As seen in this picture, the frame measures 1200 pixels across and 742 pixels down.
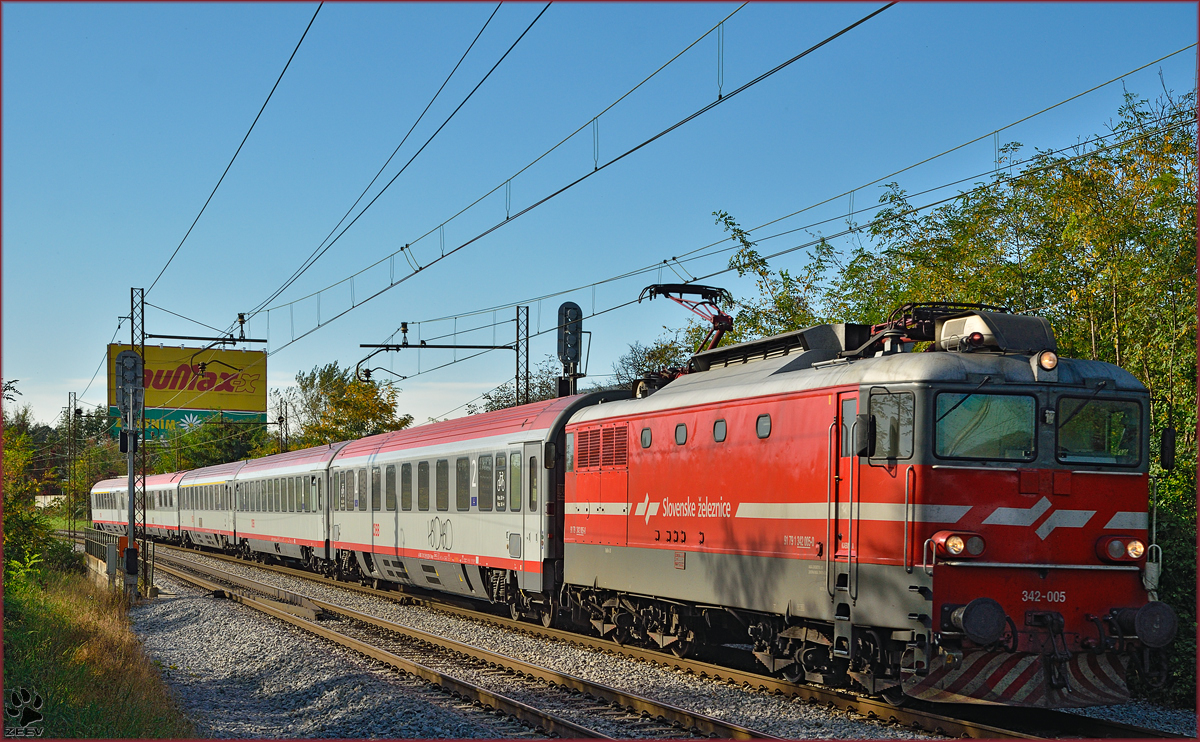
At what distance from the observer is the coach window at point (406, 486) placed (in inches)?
886

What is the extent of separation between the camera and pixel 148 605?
958 inches

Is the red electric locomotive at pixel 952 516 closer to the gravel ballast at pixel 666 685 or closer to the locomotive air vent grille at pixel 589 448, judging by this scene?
the gravel ballast at pixel 666 685

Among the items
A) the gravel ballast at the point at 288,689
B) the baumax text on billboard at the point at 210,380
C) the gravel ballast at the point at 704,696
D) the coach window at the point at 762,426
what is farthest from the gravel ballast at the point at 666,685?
the baumax text on billboard at the point at 210,380

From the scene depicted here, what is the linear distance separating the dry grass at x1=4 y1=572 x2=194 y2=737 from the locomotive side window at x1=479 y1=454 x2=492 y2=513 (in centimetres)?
582

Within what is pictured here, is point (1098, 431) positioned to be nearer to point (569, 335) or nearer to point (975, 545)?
point (975, 545)

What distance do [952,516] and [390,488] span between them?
1616 centimetres

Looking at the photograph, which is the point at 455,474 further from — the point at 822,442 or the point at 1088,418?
the point at 1088,418

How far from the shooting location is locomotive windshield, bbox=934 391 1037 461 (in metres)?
9.73

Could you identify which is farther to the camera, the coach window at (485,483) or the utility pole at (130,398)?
the utility pole at (130,398)

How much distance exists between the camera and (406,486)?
2277 centimetres

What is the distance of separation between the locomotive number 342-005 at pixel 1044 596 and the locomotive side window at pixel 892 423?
5.10 feet

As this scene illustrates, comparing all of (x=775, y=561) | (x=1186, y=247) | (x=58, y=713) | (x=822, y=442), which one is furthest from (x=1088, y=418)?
(x=58, y=713)

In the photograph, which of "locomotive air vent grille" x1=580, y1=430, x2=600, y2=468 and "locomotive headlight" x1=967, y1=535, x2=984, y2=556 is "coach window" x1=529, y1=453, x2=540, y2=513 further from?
"locomotive headlight" x1=967, y1=535, x2=984, y2=556

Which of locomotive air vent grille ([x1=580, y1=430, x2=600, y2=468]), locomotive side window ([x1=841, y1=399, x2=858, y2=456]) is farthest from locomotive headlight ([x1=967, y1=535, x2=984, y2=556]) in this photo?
locomotive air vent grille ([x1=580, y1=430, x2=600, y2=468])
